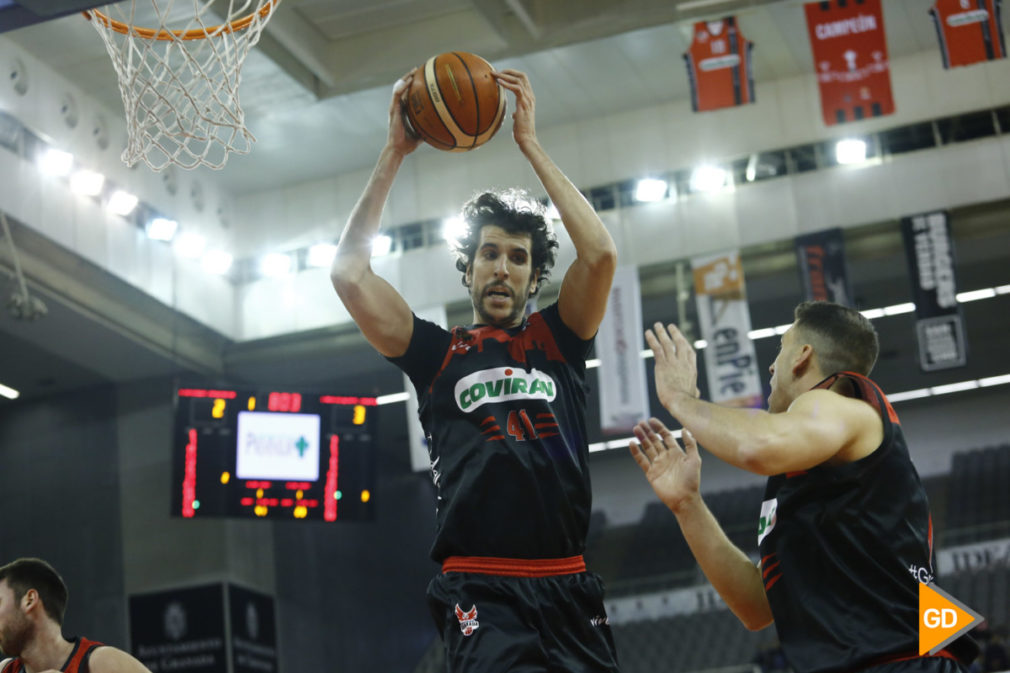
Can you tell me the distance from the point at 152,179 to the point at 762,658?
Answer: 432 inches

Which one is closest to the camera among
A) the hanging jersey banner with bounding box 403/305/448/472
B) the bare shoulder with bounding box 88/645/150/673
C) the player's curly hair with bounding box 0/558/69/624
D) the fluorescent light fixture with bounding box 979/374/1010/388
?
the bare shoulder with bounding box 88/645/150/673

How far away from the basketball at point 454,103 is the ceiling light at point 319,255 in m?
13.1

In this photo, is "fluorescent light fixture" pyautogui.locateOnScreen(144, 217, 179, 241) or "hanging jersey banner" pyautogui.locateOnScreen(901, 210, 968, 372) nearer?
"hanging jersey banner" pyautogui.locateOnScreen(901, 210, 968, 372)

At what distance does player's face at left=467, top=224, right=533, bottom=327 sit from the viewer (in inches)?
159

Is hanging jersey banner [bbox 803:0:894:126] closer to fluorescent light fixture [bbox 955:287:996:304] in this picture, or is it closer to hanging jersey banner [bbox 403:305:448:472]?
hanging jersey banner [bbox 403:305:448:472]

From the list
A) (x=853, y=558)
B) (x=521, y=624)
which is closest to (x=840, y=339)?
(x=853, y=558)

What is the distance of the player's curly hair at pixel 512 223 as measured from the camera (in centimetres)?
414

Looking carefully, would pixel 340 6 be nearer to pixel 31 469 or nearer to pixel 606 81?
pixel 606 81

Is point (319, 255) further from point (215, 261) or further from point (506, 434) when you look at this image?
point (506, 434)

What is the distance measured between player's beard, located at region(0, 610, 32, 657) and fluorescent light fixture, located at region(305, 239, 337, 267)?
11887 mm

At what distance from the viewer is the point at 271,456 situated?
1373 centimetres

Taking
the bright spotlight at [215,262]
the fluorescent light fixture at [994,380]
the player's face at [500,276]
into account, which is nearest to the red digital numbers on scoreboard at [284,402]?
the bright spotlight at [215,262]

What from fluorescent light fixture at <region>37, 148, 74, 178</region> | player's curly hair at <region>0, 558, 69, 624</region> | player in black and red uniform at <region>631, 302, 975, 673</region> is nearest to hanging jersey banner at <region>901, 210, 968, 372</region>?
fluorescent light fixture at <region>37, 148, 74, 178</region>

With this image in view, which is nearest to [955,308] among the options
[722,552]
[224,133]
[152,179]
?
[224,133]
